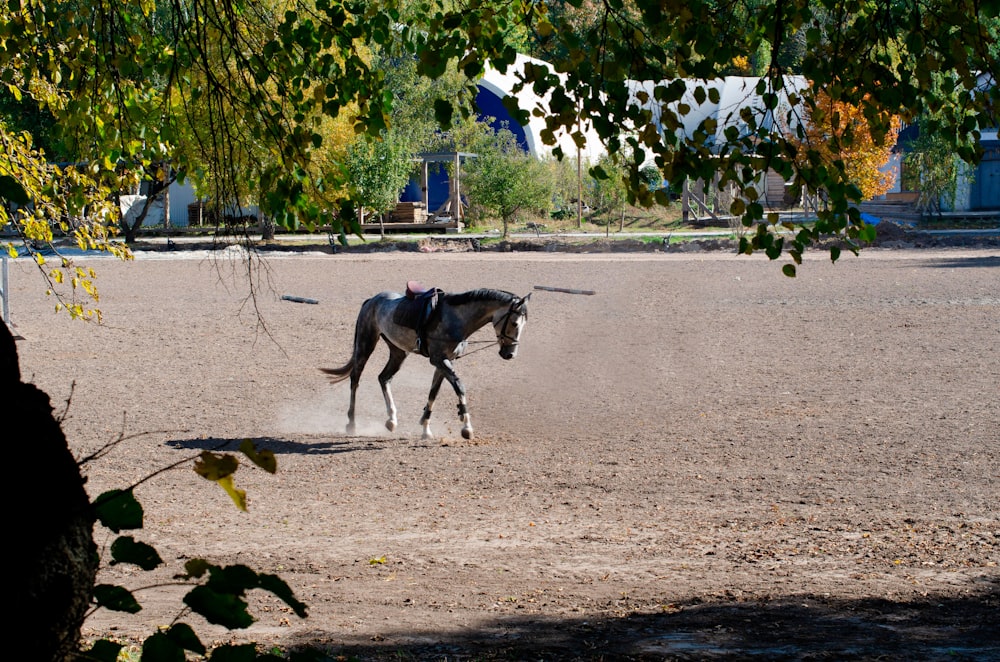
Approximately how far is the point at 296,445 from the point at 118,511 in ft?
29.0

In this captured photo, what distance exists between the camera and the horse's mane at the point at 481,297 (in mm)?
11312

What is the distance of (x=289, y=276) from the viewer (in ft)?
90.9

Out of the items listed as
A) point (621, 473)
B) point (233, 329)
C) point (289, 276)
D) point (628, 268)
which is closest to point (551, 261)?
point (628, 268)

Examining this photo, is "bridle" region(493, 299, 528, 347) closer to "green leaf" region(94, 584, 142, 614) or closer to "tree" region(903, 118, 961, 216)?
"green leaf" region(94, 584, 142, 614)

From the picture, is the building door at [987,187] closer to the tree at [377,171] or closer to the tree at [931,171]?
the tree at [931,171]

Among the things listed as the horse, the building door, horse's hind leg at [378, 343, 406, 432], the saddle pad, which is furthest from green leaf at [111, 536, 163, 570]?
the building door

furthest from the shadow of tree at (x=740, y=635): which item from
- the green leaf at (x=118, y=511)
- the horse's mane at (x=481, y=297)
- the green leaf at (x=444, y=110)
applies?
the horse's mane at (x=481, y=297)

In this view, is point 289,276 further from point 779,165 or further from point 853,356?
point 779,165

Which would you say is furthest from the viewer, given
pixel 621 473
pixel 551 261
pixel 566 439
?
pixel 551 261

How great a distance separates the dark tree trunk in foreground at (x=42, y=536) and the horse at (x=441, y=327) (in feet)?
27.9

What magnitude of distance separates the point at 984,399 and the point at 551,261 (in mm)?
18989

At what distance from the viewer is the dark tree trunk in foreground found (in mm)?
2387

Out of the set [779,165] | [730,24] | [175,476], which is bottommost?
[175,476]

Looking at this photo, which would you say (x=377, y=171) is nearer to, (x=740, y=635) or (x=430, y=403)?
(x=430, y=403)
